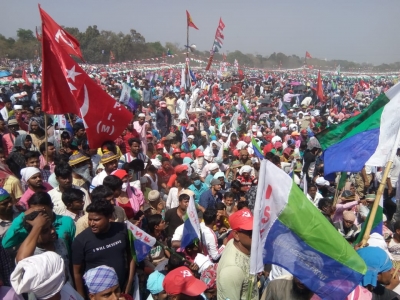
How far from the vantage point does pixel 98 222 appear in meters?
3.03

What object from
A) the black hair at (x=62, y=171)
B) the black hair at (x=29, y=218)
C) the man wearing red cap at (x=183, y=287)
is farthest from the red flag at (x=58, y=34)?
the man wearing red cap at (x=183, y=287)

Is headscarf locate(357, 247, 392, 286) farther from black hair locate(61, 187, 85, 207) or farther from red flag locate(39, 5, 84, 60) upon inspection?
red flag locate(39, 5, 84, 60)

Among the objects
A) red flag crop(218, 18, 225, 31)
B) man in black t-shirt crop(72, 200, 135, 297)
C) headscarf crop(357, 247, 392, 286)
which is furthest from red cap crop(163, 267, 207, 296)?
red flag crop(218, 18, 225, 31)

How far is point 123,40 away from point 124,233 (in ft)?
190

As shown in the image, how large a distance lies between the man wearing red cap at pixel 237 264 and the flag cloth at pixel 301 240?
362 mm

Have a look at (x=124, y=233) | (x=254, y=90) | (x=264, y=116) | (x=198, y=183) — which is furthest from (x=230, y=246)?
(x=254, y=90)

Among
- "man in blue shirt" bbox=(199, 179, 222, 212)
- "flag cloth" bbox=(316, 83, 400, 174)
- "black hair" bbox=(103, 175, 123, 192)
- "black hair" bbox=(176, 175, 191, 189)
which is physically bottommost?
"man in blue shirt" bbox=(199, 179, 222, 212)

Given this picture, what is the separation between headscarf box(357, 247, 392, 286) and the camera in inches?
108

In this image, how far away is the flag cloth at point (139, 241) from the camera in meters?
3.24

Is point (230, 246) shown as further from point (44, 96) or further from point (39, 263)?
point (44, 96)

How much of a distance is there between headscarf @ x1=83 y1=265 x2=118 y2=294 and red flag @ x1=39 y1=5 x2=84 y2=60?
349 centimetres

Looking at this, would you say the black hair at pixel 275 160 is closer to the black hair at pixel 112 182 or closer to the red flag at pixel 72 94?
the red flag at pixel 72 94

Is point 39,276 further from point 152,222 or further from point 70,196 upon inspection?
point 152,222

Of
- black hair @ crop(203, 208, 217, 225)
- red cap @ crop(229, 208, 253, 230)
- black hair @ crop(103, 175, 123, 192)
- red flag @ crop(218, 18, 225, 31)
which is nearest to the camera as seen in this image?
red cap @ crop(229, 208, 253, 230)
